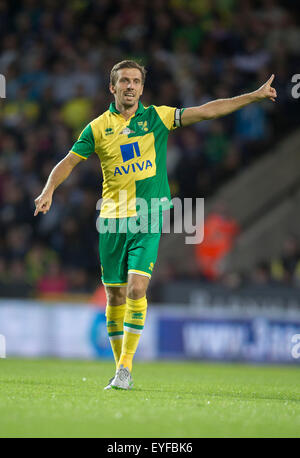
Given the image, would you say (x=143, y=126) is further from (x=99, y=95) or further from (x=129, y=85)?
(x=99, y=95)

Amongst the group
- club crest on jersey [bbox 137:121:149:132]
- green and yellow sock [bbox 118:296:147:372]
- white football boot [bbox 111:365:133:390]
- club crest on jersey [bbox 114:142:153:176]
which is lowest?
white football boot [bbox 111:365:133:390]

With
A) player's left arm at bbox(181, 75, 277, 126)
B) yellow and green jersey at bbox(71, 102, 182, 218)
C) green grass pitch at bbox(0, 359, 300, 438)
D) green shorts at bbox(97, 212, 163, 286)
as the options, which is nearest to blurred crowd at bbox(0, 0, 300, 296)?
green grass pitch at bbox(0, 359, 300, 438)

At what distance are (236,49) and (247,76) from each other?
2.51 feet

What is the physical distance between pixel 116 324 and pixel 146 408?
1796 mm

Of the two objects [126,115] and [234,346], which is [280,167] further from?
[126,115]

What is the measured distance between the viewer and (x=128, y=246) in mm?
7254

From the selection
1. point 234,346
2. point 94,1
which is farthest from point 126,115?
point 94,1

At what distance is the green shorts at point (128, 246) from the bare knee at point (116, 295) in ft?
0.17

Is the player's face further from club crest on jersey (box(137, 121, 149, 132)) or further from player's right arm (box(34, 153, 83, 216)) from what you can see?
player's right arm (box(34, 153, 83, 216))

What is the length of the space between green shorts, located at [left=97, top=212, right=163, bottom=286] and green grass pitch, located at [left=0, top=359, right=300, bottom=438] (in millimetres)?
938

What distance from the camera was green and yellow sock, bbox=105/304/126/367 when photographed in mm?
7500

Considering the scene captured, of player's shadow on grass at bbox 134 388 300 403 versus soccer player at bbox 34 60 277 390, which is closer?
player's shadow on grass at bbox 134 388 300 403

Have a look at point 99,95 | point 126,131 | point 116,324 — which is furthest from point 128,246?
point 99,95

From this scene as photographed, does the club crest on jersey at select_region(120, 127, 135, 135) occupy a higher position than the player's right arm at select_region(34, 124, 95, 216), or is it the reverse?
the club crest on jersey at select_region(120, 127, 135, 135)
